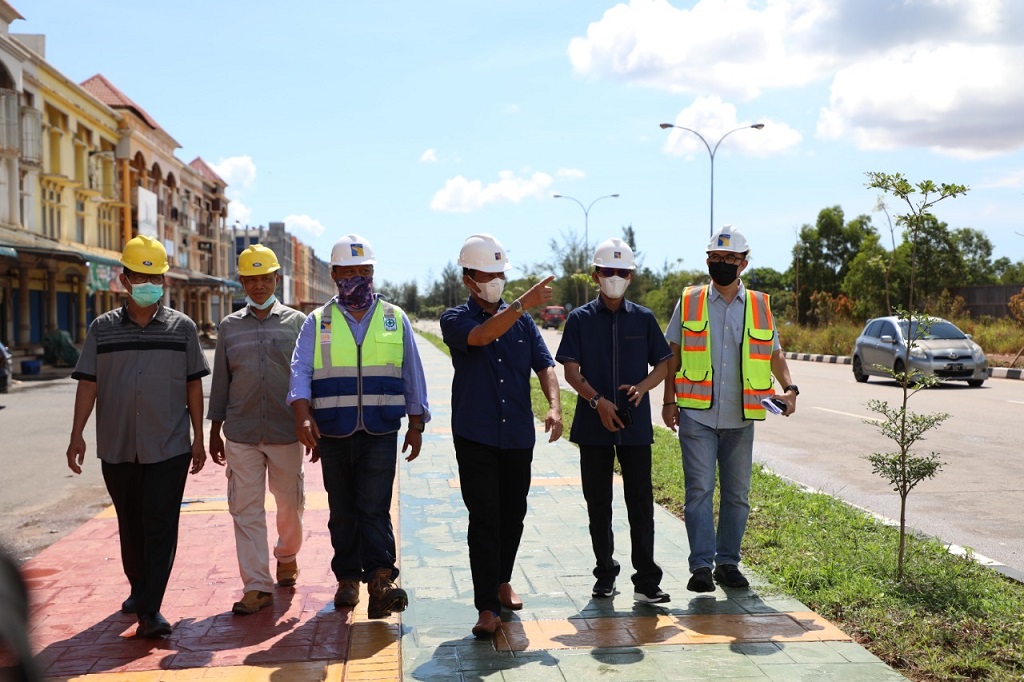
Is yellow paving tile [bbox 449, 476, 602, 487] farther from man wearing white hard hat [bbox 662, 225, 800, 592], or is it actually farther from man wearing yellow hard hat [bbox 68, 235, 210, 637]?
man wearing yellow hard hat [bbox 68, 235, 210, 637]

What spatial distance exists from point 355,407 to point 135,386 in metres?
1.11

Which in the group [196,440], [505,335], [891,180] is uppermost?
[891,180]

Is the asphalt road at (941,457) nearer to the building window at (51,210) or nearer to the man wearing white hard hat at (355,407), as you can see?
the man wearing white hard hat at (355,407)

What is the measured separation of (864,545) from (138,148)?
58328 mm

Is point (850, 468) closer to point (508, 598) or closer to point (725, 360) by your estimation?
point (725, 360)

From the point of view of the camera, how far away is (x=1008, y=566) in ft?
19.8

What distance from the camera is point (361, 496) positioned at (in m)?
5.28

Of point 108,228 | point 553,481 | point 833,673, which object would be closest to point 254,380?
point 833,673

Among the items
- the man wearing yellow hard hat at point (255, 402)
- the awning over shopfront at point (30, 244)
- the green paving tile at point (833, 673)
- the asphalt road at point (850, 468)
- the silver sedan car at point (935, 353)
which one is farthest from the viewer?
the awning over shopfront at point (30, 244)

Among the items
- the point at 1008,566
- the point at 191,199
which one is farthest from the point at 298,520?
the point at 191,199

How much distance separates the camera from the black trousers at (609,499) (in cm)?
531

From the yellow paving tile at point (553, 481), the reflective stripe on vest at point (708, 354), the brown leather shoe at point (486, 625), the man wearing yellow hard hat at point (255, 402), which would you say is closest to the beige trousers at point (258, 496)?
the man wearing yellow hard hat at point (255, 402)

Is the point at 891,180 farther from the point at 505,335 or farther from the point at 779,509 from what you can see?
the point at 779,509

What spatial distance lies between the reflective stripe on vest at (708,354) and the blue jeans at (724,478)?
0.53ft
